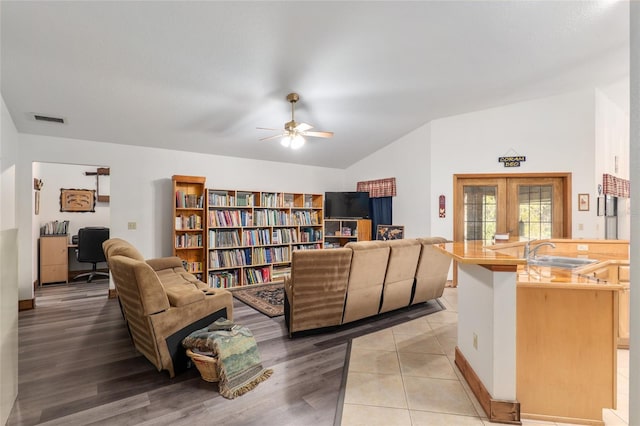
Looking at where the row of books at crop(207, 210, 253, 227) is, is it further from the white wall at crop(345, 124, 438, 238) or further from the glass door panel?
the glass door panel

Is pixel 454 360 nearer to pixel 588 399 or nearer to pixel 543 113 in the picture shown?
pixel 588 399

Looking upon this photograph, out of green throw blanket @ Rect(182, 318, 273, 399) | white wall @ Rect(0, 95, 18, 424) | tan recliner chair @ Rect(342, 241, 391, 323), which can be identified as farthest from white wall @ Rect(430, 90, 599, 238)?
white wall @ Rect(0, 95, 18, 424)

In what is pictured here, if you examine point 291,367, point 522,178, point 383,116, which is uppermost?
point 383,116

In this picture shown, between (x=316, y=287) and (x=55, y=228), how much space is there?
5667 millimetres

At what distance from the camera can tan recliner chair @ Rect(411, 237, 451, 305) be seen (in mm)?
3795

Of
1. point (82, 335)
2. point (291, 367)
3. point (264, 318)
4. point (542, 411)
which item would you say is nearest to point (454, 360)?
point (542, 411)

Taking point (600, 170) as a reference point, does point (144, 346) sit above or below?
below

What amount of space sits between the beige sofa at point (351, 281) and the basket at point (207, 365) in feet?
3.06

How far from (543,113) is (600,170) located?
128 centimetres

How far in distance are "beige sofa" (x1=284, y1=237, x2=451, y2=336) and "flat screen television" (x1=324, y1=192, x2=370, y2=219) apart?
2413 millimetres

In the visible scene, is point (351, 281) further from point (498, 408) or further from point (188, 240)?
point (188, 240)

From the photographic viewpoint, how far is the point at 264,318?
3.70 m

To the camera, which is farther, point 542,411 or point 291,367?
point 291,367

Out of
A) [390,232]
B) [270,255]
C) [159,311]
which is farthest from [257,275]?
[159,311]
